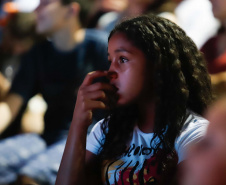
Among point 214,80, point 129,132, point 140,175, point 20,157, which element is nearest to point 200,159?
point 140,175

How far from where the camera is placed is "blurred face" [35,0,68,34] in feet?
6.20

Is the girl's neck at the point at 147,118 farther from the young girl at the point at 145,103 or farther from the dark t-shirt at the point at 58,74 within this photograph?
the dark t-shirt at the point at 58,74


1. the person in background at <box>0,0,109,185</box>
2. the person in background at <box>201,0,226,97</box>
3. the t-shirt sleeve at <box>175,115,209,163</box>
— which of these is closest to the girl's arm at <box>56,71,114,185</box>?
the t-shirt sleeve at <box>175,115,209,163</box>

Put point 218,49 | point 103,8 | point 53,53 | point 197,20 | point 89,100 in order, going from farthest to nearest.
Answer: point 103,8, point 53,53, point 197,20, point 218,49, point 89,100

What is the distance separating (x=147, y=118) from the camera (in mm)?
981

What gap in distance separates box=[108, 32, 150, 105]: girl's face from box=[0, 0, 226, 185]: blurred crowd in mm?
403

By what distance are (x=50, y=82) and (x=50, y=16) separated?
445 millimetres

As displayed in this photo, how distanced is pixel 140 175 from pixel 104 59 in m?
0.81

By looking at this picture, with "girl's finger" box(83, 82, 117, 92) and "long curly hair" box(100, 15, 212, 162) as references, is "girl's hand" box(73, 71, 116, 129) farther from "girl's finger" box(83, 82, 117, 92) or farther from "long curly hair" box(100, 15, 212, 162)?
"long curly hair" box(100, 15, 212, 162)

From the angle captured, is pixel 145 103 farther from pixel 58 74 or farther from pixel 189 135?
pixel 58 74

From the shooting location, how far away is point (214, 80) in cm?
130

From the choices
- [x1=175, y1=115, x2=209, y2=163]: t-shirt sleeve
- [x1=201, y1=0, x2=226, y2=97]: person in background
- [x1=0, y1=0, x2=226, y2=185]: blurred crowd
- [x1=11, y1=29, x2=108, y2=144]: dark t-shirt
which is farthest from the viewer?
[x1=11, y1=29, x2=108, y2=144]: dark t-shirt

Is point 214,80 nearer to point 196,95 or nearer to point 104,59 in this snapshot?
point 196,95

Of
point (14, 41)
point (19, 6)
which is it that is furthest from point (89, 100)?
point (19, 6)
